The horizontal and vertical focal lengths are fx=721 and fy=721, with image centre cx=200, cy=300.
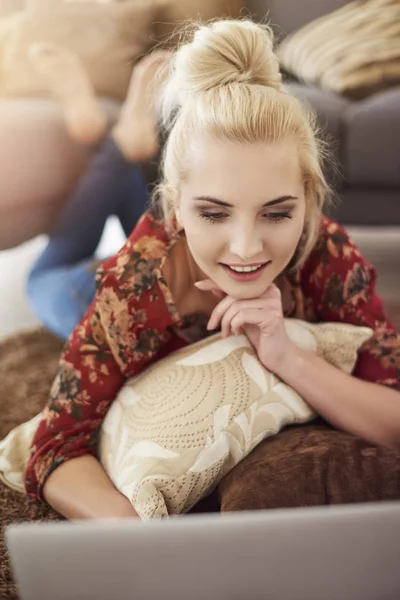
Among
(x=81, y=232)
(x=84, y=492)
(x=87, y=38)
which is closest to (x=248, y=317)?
(x=84, y=492)

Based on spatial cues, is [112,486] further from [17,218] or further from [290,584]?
[17,218]

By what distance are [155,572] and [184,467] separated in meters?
0.43

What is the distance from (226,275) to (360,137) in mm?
1200

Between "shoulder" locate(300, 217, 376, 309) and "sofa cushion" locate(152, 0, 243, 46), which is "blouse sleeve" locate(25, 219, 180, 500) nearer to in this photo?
"shoulder" locate(300, 217, 376, 309)

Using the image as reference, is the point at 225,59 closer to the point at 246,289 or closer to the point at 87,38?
the point at 246,289

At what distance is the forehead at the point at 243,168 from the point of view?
3.15 ft

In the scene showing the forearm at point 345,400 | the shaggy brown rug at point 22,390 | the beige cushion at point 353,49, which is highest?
the beige cushion at point 353,49

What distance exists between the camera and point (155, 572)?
0.58 m

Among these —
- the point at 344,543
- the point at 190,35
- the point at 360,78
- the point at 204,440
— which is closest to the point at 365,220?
the point at 360,78

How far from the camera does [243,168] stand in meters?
0.96

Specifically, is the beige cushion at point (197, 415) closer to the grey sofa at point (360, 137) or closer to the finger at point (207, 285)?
the finger at point (207, 285)

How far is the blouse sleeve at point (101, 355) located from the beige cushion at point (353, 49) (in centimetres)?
119

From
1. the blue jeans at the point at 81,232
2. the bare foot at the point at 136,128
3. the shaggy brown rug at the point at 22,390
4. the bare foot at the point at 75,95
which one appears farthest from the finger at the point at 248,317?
the bare foot at the point at 75,95

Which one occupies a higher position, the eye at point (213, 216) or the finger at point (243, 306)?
the eye at point (213, 216)
